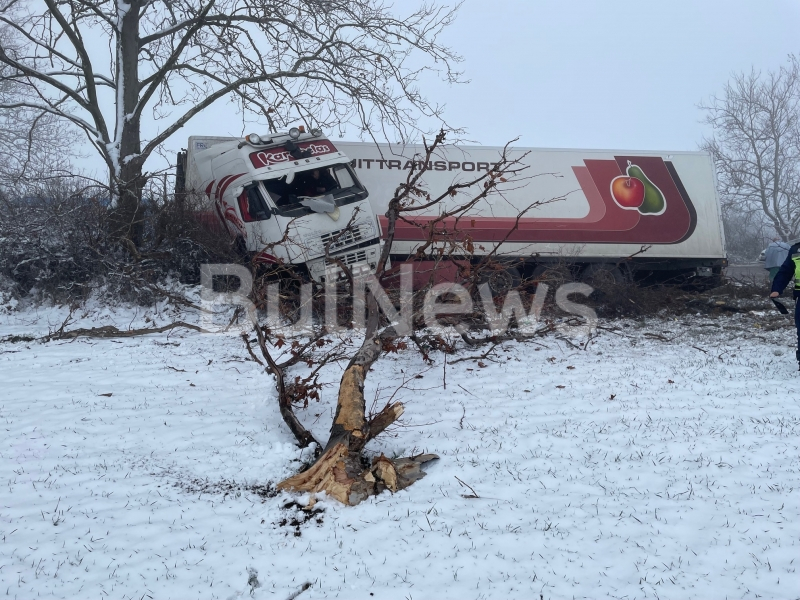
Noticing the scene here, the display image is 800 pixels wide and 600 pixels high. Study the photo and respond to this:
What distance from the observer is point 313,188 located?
10.6 meters

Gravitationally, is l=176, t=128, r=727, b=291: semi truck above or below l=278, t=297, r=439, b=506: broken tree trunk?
above

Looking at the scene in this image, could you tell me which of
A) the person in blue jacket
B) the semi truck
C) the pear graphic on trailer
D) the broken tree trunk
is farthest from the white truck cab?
the pear graphic on trailer

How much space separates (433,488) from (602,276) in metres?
8.38

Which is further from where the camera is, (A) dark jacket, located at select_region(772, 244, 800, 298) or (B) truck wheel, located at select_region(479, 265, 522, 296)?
(B) truck wheel, located at select_region(479, 265, 522, 296)

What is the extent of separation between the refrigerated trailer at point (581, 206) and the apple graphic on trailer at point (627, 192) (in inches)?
0.9

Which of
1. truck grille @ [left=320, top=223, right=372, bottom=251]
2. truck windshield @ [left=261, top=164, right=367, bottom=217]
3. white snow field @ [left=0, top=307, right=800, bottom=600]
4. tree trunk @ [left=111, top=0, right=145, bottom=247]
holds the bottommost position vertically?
white snow field @ [left=0, top=307, right=800, bottom=600]

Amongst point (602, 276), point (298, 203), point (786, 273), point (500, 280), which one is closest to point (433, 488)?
point (786, 273)

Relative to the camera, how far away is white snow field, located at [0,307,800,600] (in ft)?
11.5

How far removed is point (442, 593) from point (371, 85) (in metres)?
11.1

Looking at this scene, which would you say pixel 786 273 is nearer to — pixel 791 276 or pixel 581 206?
pixel 791 276

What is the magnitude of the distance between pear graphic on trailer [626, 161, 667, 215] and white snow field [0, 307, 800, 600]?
596 cm

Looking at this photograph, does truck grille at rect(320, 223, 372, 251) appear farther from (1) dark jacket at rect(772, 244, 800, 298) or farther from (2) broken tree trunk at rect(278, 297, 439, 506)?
(1) dark jacket at rect(772, 244, 800, 298)

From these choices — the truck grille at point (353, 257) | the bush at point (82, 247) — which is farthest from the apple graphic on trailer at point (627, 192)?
the bush at point (82, 247)

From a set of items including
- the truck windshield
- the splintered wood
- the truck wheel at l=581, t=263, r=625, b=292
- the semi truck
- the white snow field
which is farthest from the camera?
the semi truck
